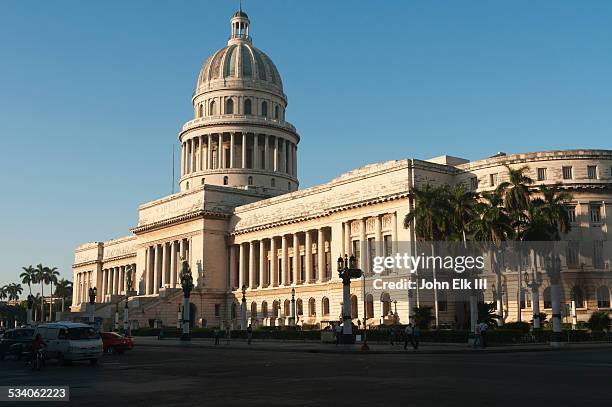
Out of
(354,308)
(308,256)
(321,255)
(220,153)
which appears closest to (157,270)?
(220,153)

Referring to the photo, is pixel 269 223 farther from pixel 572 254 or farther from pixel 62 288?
pixel 62 288

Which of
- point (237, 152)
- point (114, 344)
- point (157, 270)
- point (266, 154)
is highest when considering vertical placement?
point (237, 152)

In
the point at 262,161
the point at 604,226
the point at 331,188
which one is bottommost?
the point at 604,226

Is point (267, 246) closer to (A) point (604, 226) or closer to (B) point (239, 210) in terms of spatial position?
(B) point (239, 210)

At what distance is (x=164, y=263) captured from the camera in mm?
108938

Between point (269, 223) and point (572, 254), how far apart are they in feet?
135

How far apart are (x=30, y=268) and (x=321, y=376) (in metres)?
180

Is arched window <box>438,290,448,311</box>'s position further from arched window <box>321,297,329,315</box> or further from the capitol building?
arched window <box>321,297,329,315</box>

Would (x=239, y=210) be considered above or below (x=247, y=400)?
above

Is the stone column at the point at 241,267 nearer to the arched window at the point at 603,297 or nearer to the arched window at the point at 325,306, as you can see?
the arched window at the point at 325,306

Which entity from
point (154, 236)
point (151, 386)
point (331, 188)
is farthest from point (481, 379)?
point (154, 236)

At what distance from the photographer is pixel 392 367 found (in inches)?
1112

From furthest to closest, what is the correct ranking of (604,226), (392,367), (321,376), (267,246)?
(267,246)
(604,226)
(392,367)
(321,376)

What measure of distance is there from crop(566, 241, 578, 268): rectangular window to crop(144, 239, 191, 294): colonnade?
55235mm
